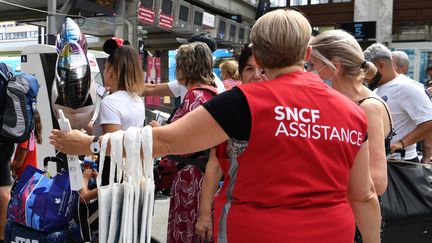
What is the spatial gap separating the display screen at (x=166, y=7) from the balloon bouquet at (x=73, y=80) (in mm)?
11299

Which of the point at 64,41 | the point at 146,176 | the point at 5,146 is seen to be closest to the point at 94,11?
the point at 5,146

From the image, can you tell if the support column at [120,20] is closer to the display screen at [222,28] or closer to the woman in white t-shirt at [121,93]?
the display screen at [222,28]

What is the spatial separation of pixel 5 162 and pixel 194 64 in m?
1.80

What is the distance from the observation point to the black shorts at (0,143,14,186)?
129 inches

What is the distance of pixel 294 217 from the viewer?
138 cm

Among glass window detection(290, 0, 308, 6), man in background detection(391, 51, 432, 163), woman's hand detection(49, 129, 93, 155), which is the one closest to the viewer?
woman's hand detection(49, 129, 93, 155)

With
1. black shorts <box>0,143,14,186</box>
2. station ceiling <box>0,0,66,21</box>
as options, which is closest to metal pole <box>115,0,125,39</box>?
station ceiling <box>0,0,66,21</box>

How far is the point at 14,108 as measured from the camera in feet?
9.80

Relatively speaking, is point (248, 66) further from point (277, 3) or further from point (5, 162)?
point (277, 3)

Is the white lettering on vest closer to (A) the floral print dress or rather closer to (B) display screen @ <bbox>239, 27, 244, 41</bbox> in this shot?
(A) the floral print dress

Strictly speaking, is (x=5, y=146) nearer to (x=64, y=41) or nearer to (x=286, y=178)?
(x=64, y=41)

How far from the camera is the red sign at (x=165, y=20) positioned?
505 inches

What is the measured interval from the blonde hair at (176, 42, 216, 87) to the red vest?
46.5 inches

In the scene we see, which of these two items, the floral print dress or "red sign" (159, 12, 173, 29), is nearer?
the floral print dress
